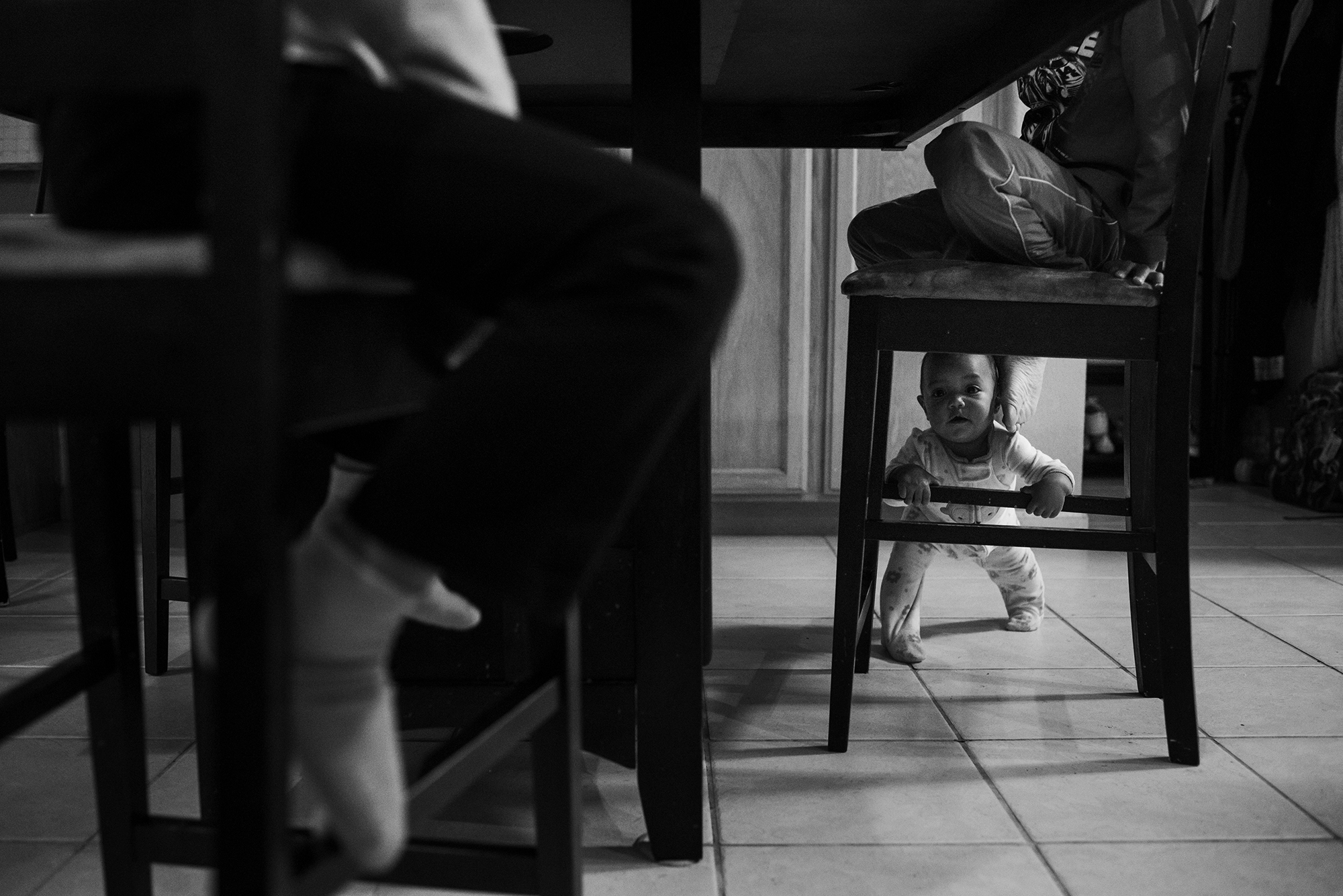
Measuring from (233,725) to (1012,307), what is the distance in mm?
1077

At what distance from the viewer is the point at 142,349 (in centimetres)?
45

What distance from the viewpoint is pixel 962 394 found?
1.72 m

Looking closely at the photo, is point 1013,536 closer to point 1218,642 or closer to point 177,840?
point 1218,642

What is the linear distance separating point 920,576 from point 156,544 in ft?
3.85

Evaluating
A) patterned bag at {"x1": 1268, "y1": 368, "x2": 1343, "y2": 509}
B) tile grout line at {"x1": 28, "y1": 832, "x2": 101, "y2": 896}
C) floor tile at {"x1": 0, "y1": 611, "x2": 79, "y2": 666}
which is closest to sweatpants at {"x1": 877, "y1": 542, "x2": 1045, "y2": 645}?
tile grout line at {"x1": 28, "y1": 832, "x2": 101, "y2": 896}

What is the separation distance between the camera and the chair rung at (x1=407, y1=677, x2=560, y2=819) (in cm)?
60

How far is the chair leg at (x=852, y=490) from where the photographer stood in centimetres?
134

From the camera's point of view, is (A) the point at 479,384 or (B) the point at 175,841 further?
(B) the point at 175,841

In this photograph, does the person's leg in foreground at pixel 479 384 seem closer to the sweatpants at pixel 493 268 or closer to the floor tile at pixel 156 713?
the sweatpants at pixel 493 268

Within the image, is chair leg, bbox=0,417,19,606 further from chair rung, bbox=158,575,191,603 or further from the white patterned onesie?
the white patterned onesie

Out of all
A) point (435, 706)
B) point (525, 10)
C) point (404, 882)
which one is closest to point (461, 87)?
point (404, 882)

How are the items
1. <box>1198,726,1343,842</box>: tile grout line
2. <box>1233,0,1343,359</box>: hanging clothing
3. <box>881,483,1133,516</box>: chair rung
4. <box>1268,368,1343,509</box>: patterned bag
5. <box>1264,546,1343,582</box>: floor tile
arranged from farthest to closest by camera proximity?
<box>1233,0,1343,359</box>: hanging clothing → <box>1268,368,1343,509</box>: patterned bag → <box>1264,546,1343,582</box>: floor tile → <box>881,483,1133,516</box>: chair rung → <box>1198,726,1343,842</box>: tile grout line

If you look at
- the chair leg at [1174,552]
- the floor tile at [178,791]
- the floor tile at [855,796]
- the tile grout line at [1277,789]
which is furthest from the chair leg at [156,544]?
the tile grout line at [1277,789]

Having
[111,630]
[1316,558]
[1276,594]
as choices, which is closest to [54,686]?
[111,630]
